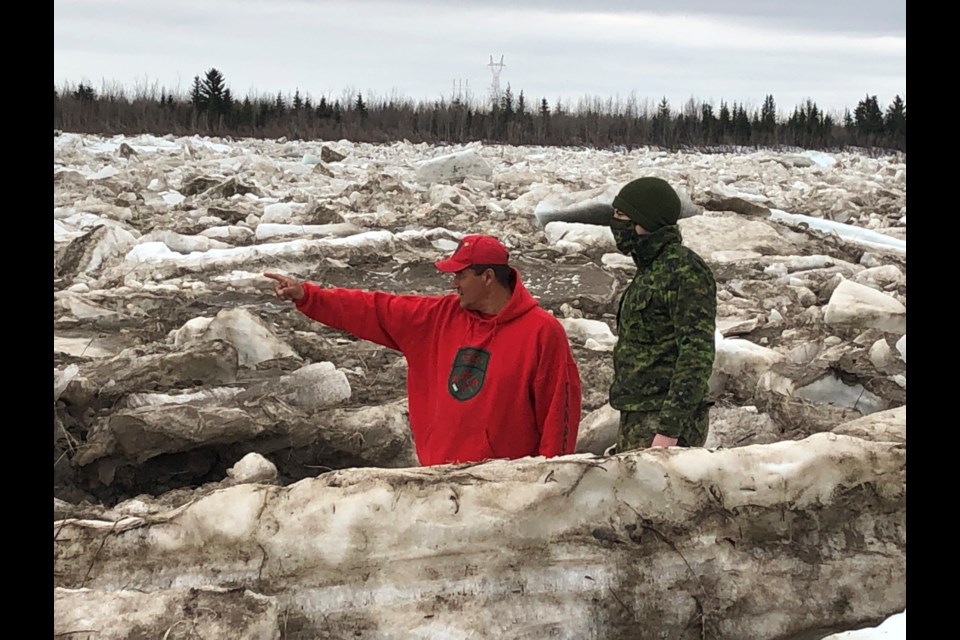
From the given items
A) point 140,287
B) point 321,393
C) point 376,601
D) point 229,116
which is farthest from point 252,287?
point 229,116

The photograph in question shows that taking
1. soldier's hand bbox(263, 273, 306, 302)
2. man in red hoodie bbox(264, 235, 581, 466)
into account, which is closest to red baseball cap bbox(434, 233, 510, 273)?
man in red hoodie bbox(264, 235, 581, 466)

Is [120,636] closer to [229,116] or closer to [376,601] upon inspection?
[376,601]

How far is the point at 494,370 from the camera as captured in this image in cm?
306

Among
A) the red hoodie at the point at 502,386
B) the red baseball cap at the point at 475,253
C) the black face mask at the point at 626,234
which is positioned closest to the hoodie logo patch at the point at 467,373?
the red hoodie at the point at 502,386

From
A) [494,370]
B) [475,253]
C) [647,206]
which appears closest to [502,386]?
[494,370]

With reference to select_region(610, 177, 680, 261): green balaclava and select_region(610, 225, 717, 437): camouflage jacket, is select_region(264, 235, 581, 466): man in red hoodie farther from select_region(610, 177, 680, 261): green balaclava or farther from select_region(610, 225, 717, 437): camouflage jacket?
select_region(610, 177, 680, 261): green balaclava

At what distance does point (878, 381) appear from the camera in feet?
15.0

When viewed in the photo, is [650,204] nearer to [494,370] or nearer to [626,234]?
[626,234]

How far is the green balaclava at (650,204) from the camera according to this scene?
9.67 feet

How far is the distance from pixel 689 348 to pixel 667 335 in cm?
16

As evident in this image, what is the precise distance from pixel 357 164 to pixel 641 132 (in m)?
13.0

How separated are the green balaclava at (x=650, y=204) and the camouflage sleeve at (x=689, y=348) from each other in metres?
0.17

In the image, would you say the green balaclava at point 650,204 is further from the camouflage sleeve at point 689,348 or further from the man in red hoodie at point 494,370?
the man in red hoodie at point 494,370

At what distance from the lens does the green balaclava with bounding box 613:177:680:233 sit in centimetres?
295
